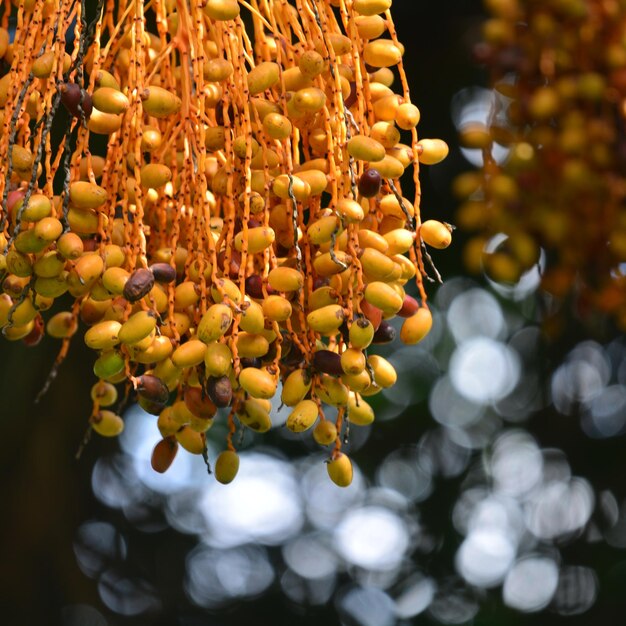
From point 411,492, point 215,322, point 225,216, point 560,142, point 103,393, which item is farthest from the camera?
point 411,492

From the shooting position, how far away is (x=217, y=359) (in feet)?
3.31

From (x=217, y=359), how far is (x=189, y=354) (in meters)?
0.04

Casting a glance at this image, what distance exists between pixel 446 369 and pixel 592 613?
1020 mm

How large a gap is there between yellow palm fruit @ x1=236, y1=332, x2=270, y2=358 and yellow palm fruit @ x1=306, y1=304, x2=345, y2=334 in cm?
5

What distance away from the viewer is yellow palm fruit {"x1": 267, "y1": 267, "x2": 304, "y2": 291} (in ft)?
3.37

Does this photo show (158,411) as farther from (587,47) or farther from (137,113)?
(587,47)

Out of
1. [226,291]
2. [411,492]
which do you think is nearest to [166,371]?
[226,291]

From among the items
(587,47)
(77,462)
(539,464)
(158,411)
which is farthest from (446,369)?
(158,411)

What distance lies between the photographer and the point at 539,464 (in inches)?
152

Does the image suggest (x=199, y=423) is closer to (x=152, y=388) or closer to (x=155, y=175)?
(x=152, y=388)

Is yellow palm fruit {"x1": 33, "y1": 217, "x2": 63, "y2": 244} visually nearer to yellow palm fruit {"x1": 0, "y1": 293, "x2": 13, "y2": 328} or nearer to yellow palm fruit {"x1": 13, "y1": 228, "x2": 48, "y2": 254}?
yellow palm fruit {"x1": 13, "y1": 228, "x2": 48, "y2": 254}

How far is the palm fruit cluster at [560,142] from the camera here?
1.95 m

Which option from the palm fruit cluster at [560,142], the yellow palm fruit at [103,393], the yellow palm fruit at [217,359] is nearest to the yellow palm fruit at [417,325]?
the yellow palm fruit at [217,359]

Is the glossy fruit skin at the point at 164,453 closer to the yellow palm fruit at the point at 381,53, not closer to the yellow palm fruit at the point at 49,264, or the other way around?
the yellow palm fruit at the point at 49,264
